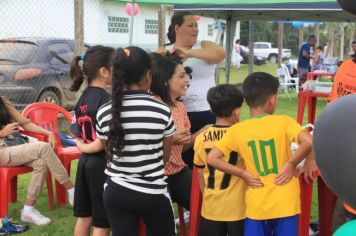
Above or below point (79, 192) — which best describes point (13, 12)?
above

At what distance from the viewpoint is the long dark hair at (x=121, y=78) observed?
2.18 meters

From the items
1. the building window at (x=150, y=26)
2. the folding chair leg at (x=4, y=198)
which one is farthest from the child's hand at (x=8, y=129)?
the building window at (x=150, y=26)

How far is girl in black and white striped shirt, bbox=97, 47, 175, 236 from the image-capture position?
2191 millimetres

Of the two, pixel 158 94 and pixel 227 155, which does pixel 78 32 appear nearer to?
pixel 158 94

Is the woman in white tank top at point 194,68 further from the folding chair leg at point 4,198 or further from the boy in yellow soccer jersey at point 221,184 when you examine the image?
the folding chair leg at point 4,198

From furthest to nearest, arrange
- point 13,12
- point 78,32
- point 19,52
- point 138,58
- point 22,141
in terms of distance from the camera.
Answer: point 13,12 → point 19,52 → point 78,32 → point 22,141 → point 138,58

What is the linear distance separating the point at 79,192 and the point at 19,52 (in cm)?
534

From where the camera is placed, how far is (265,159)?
230 cm

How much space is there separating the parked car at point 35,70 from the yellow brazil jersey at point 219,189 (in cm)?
510

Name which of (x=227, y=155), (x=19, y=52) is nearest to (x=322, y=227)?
(x=227, y=155)

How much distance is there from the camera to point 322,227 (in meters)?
3.32

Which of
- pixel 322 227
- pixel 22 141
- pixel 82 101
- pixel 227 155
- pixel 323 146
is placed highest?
pixel 323 146

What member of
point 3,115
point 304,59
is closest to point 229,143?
point 3,115

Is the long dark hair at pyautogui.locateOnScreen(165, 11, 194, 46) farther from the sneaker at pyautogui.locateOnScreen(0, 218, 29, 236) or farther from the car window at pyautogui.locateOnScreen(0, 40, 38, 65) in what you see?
the car window at pyautogui.locateOnScreen(0, 40, 38, 65)
